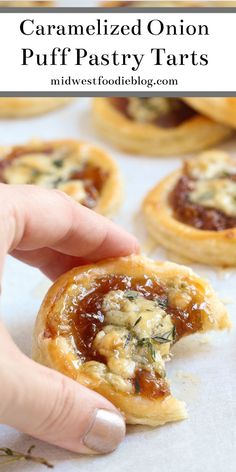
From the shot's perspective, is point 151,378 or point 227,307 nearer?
point 151,378

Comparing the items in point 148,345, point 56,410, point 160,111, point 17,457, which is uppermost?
point 160,111

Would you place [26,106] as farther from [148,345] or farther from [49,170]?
[148,345]

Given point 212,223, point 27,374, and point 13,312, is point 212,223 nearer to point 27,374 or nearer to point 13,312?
point 13,312

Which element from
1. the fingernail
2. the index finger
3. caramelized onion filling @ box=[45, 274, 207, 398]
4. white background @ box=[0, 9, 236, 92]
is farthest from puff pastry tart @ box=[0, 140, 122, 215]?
the fingernail

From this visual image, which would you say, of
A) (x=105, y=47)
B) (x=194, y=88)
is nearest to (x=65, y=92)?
(x=105, y=47)

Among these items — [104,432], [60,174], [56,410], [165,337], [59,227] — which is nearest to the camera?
[56,410]

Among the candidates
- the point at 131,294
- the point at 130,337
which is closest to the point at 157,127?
the point at 131,294

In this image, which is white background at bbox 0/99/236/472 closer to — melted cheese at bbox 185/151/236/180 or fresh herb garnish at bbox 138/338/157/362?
fresh herb garnish at bbox 138/338/157/362

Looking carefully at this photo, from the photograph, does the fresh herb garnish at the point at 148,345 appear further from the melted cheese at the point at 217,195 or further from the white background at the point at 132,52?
the white background at the point at 132,52
